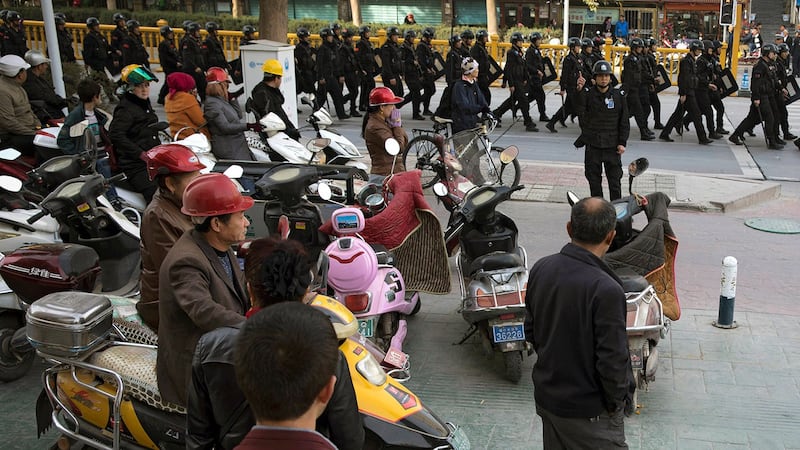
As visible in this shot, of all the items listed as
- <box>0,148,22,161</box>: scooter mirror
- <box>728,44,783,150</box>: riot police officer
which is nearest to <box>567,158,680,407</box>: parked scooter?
<box>0,148,22,161</box>: scooter mirror

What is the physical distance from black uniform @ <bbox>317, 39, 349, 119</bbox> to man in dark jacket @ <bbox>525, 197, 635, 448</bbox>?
1501cm

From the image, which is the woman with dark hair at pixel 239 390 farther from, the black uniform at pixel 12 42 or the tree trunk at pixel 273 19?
the black uniform at pixel 12 42

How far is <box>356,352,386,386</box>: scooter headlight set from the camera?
13.2ft

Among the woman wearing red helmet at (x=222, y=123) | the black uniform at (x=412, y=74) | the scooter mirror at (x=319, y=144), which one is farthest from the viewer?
the black uniform at (x=412, y=74)

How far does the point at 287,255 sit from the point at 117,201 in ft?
16.4

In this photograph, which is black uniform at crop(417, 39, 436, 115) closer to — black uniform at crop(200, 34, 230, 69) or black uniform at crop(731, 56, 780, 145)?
black uniform at crop(200, 34, 230, 69)

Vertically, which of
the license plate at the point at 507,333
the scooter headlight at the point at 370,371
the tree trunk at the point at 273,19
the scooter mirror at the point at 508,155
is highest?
the tree trunk at the point at 273,19

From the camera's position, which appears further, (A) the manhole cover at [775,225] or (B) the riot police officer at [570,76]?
(B) the riot police officer at [570,76]

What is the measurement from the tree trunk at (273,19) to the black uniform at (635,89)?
252 inches

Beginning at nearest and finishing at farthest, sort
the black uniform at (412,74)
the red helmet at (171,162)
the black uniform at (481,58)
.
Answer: the red helmet at (171,162)
the black uniform at (481,58)
the black uniform at (412,74)

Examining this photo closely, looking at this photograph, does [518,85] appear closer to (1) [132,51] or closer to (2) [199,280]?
(1) [132,51]

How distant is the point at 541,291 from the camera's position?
12.5 ft

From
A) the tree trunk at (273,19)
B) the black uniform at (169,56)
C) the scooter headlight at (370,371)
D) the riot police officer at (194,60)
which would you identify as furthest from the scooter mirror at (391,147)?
the black uniform at (169,56)

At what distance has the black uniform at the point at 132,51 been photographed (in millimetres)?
20625
